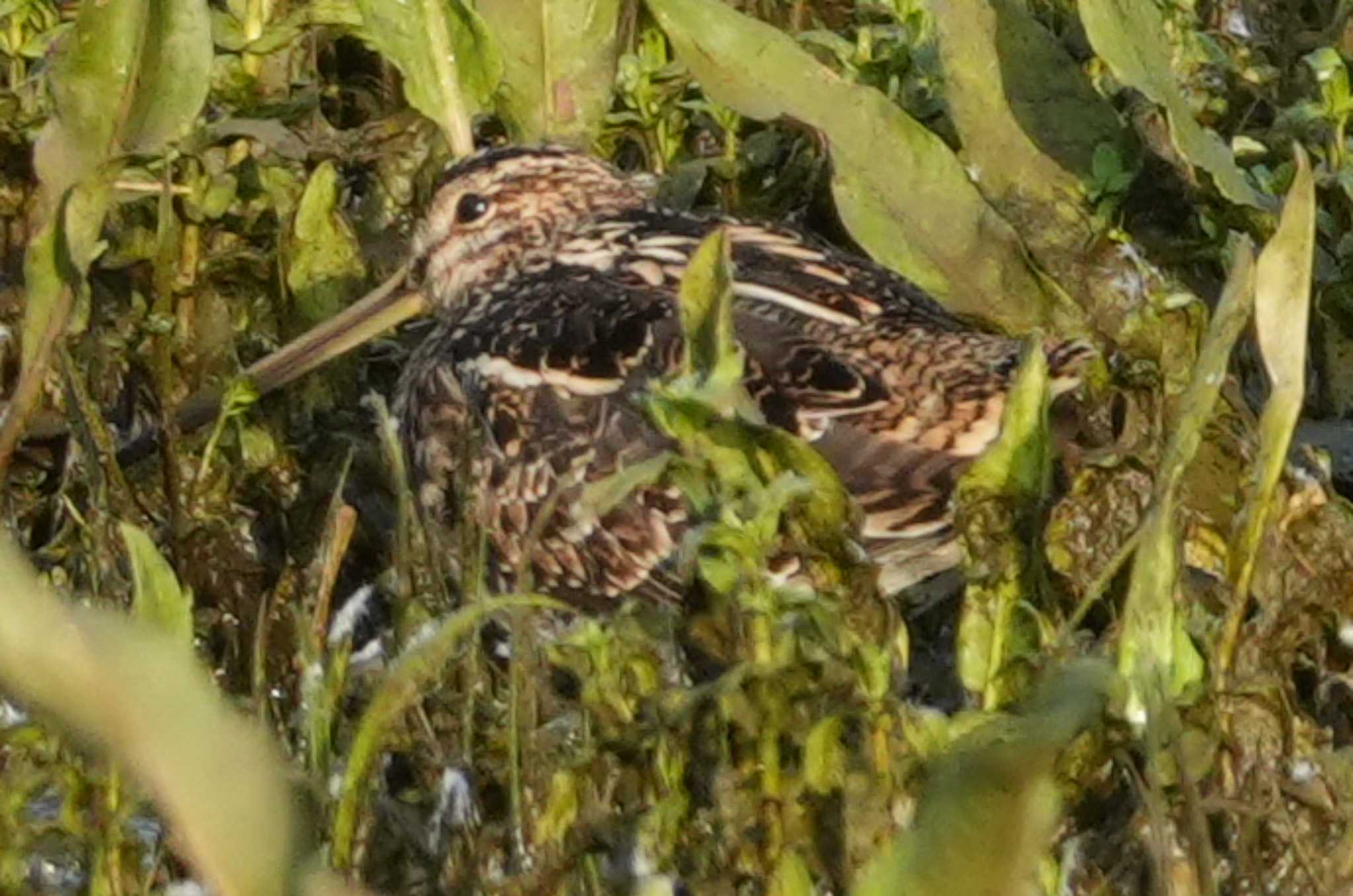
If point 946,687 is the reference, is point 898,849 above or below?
above

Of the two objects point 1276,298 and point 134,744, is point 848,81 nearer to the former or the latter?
point 1276,298

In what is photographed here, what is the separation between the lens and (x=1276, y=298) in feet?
8.68

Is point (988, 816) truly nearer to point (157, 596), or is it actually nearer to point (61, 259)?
point (157, 596)

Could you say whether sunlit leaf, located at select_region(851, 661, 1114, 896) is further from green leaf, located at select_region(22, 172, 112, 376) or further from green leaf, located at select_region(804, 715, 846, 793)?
green leaf, located at select_region(22, 172, 112, 376)

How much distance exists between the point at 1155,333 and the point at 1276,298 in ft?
2.65

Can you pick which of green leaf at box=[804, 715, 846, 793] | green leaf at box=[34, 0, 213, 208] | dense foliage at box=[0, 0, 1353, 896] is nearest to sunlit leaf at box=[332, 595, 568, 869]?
dense foliage at box=[0, 0, 1353, 896]

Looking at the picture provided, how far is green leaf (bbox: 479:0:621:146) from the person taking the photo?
414cm

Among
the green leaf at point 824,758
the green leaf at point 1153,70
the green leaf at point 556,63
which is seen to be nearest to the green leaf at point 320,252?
the green leaf at point 556,63

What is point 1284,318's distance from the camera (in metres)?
2.64

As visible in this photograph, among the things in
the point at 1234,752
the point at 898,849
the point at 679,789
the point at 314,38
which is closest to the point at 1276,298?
the point at 1234,752

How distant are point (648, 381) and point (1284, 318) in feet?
2.99

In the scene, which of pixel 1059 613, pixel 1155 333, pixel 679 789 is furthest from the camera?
pixel 1155 333

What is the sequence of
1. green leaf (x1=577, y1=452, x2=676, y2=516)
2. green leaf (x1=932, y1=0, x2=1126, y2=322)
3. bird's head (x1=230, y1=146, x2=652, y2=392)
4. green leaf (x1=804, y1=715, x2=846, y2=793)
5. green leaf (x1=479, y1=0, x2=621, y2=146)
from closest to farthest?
green leaf (x1=804, y1=715, x2=846, y2=793), green leaf (x1=577, y1=452, x2=676, y2=516), green leaf (x1=932, y1=0, x2=1126, y2=322), bird's head (x1=230, y1=146, x2=652, y2=392), green leaf (x1=479, y1=0, x2=621, y2=146)

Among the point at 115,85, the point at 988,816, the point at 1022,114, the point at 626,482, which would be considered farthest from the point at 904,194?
the point at 988,816
